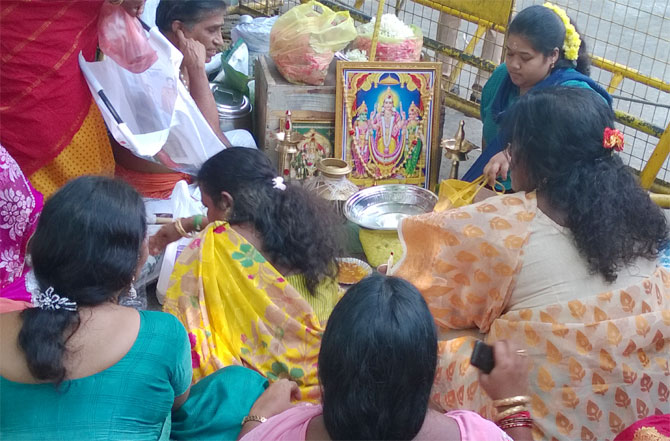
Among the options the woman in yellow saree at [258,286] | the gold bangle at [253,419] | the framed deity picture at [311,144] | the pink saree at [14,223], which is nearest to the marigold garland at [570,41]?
the framed deity picture at [311,144]

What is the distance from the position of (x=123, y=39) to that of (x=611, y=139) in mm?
2077

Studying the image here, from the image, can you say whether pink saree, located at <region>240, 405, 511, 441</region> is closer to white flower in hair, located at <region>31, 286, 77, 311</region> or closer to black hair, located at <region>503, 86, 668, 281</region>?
white flower in hair, located at <region>31, 286, 77, 311</region>

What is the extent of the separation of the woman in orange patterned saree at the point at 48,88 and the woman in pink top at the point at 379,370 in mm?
2047

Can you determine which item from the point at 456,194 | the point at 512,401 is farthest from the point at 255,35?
the point at 512,401

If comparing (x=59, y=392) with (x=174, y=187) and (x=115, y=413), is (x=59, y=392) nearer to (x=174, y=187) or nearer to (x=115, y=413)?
(x=115, y=413)

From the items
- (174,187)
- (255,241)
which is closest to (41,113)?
(174,187)

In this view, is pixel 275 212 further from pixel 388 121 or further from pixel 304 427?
pixel 388 121

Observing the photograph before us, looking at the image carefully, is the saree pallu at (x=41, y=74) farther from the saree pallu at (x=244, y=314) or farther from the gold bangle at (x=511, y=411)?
the gold bangle at (x=511, y=411)

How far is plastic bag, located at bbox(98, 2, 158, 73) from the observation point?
3.18 metres

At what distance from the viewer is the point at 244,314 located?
2428 millimetres

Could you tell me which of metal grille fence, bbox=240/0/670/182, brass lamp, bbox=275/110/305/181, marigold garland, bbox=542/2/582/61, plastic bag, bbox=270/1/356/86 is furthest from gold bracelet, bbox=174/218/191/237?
metal grille fence, bbox=240/0/670/182

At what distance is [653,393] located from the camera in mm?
2078

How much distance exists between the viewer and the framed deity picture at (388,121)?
3924 millimetres

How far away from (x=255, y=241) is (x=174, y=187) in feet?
3.92
